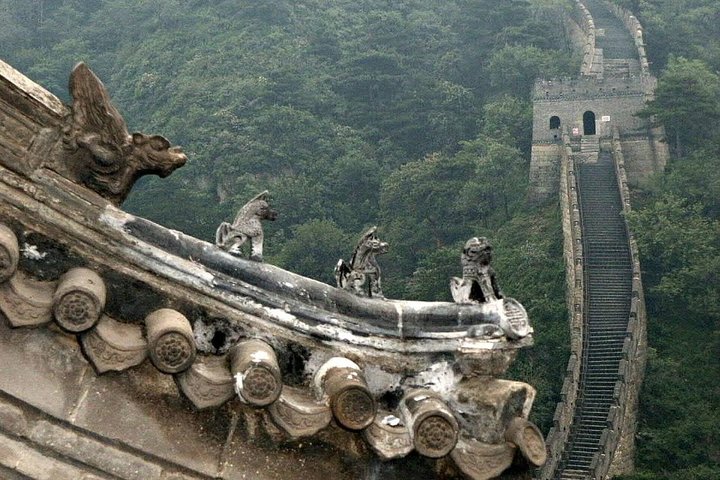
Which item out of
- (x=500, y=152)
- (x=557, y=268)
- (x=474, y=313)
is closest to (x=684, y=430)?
(x=557, y=268)

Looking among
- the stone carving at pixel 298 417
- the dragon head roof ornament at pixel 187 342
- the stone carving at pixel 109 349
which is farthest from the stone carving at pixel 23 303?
the stone carving at pixel 298 417

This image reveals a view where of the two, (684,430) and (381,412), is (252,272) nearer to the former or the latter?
(381,412)

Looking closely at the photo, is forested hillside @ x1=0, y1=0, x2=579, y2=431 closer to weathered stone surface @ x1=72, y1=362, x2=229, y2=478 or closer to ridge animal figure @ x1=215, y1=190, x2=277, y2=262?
ridge animal figure @ x1=215, y1=190, x2=277, y2=262

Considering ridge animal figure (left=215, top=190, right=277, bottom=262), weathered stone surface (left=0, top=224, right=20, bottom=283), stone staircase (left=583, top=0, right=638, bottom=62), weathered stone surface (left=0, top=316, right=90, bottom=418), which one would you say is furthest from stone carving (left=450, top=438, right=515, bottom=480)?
stone staircase (left=583, top=0, right=638, bottom=62)

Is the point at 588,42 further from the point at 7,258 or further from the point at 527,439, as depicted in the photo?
the point at 7,258

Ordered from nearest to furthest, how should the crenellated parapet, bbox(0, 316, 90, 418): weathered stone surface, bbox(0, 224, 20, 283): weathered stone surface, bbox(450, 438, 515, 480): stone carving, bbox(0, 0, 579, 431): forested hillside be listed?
bbox(0, 224, 20, 283): weathered stone surface < bbox(0, 316, 90, 418): weathered stone surface < bbox(450, 438, 515, 480): stone carving < the crenellated parapet < bbox(0, 0, 579, 431): forested hillside

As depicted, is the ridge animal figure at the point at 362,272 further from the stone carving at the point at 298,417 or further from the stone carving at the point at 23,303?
the stone carving at the point at 23,303
